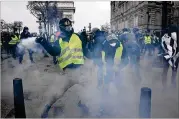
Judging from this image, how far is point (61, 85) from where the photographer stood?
149 inches

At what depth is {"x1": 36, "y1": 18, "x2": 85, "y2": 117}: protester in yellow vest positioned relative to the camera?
143 inches

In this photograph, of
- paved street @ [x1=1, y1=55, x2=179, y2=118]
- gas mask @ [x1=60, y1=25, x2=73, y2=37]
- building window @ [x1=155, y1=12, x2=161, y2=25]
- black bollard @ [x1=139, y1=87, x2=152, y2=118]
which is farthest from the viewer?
building window @ [x1=155, y1=12, x2=161, y2=25]

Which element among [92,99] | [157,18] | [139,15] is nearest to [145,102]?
[92,99]

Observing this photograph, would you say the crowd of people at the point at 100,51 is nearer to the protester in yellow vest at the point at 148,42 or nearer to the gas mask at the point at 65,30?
the gas mask at the point at 65,30

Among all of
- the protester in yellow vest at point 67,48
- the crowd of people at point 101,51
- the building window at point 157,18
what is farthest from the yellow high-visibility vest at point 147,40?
the building window at point 157,18

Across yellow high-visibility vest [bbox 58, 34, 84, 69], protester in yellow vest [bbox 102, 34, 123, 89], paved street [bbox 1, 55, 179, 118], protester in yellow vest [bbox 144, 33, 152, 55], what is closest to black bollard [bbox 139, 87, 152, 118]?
paved street [bbox 1, 55, 179, 118]

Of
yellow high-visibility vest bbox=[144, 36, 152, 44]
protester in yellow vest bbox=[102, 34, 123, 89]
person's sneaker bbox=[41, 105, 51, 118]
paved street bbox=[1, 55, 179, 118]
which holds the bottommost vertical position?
paved street bbox=[1, 55, 179, 118]

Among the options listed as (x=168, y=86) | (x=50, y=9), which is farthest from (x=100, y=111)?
(x=50, y=9)

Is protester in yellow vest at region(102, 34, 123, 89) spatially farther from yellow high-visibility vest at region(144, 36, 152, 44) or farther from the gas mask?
yellow high-visibility vest at region(144, 36, 152, 44)

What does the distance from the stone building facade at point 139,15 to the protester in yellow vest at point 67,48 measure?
25149mm

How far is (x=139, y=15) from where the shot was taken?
40250 mm

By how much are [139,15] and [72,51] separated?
3808 cm

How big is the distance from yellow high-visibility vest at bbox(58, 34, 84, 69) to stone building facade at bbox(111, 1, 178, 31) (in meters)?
25.2

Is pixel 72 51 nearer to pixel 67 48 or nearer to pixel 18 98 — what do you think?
pixel 67 48
